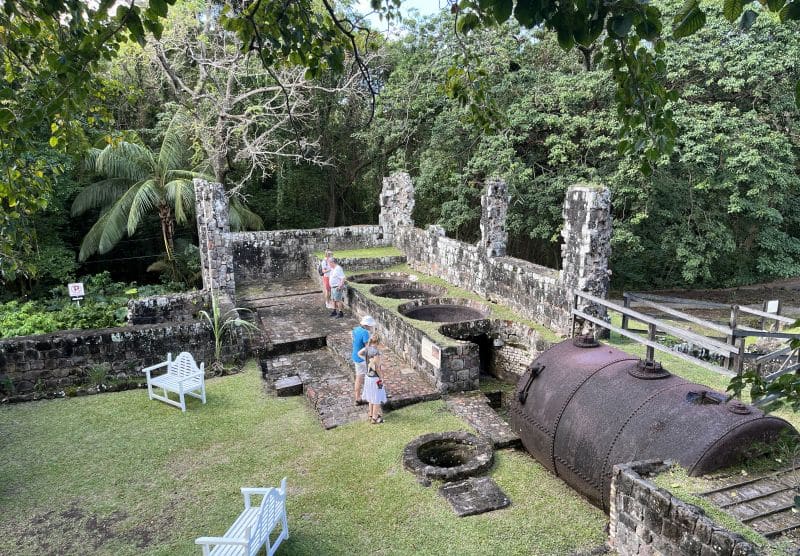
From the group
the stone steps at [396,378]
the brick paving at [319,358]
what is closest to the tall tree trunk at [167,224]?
the brick paving at [319,358]

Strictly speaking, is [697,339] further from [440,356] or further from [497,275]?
[497,275]

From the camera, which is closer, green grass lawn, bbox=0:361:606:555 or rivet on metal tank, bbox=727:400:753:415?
rivet on metal tank, bbox=727:400:753:415

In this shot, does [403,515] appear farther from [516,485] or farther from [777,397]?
[777,397]

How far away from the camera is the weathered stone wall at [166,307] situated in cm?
985

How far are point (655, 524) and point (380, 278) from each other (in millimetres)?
9523

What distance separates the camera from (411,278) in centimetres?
1278

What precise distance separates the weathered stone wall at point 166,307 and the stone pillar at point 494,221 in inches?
220

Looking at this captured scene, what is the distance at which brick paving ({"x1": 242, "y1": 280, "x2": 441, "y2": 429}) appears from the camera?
24.6 feet

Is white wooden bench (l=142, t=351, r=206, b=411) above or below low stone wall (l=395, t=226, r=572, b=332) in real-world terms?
below

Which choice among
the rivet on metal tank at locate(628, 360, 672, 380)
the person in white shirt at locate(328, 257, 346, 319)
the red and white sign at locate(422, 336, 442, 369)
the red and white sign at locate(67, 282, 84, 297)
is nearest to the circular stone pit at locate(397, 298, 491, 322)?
the red and white sign at locate(422, 336, 442, 369)

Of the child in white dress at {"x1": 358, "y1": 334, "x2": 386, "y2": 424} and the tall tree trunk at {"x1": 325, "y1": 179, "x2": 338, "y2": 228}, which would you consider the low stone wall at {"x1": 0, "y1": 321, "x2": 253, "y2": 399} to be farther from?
the tall tree trunk at {"x1": 325, "y1": 179, "x2": 338, "y2": 228}

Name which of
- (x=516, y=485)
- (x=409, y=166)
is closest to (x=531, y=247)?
(x=409, y=166)

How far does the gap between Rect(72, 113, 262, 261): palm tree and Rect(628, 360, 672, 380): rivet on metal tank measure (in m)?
12.2

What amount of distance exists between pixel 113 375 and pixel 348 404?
3851mm
